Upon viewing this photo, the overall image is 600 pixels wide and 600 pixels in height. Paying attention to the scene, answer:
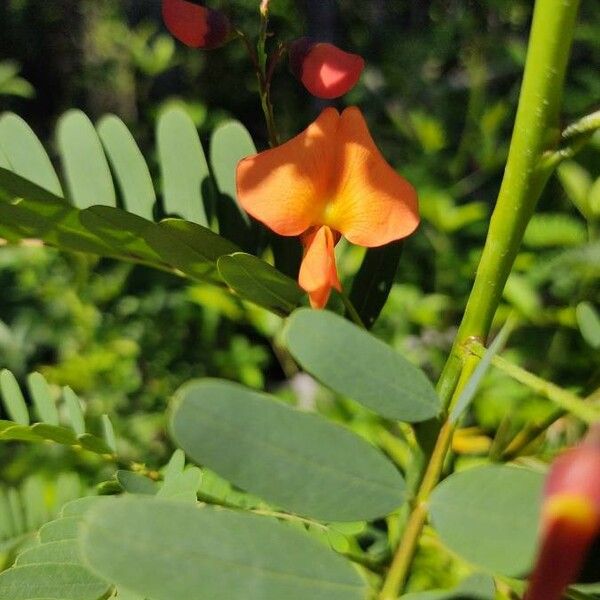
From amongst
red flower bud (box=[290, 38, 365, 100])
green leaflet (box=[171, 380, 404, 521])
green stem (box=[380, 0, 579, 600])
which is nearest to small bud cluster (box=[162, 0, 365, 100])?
red flower bud (box=[290, 38, 365, 100])

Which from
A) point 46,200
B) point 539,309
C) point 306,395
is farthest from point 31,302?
point 46,200

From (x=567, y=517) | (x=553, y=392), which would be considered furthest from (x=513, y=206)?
(x=567, y=517)

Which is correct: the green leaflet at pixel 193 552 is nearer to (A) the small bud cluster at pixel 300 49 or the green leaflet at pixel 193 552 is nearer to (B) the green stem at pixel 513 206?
(B) the green stem at pixel 513 206

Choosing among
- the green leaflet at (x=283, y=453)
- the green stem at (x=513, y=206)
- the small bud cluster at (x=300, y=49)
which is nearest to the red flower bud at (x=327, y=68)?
the small bud cluster at (x=300, y=49)

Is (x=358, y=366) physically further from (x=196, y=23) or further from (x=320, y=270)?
(x=196, y=23)

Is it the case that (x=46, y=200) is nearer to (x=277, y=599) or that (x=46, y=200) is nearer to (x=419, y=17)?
(x=277, y=599)
